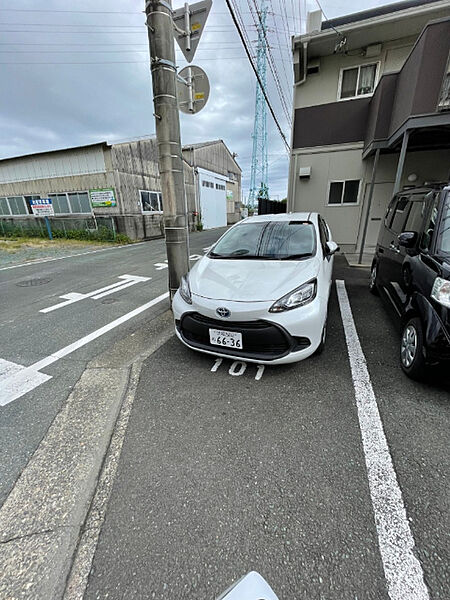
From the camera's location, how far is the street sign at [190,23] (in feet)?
10.6

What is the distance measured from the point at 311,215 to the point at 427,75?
3721 millimetres

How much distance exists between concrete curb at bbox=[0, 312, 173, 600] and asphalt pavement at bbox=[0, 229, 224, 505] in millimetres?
116

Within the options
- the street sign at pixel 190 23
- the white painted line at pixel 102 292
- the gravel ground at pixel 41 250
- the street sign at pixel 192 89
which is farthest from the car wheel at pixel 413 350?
the gravel ground at pixel 41 250

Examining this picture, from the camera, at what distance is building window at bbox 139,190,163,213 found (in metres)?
14.7

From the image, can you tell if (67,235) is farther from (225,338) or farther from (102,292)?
(225,338)

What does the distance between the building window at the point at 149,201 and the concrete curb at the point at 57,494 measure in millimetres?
13867

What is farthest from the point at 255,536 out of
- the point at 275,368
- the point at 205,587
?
the point at 275,368

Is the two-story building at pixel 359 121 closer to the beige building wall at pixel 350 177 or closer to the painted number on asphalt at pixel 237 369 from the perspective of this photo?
the beige building wall at pixel 350 177

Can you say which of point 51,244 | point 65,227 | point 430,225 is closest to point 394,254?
point 430,225

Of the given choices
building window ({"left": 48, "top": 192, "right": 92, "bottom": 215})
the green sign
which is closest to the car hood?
the green sign

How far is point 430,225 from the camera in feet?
8.87

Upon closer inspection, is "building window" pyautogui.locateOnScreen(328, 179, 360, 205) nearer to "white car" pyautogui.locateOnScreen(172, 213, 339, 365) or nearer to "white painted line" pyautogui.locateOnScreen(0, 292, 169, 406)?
"white car" pyautogui.locateOnScreen(172, 213, 339, 365)

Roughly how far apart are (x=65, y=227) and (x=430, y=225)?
1603cm

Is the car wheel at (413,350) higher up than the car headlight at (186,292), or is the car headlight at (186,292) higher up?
the car headlight at (186,292)
